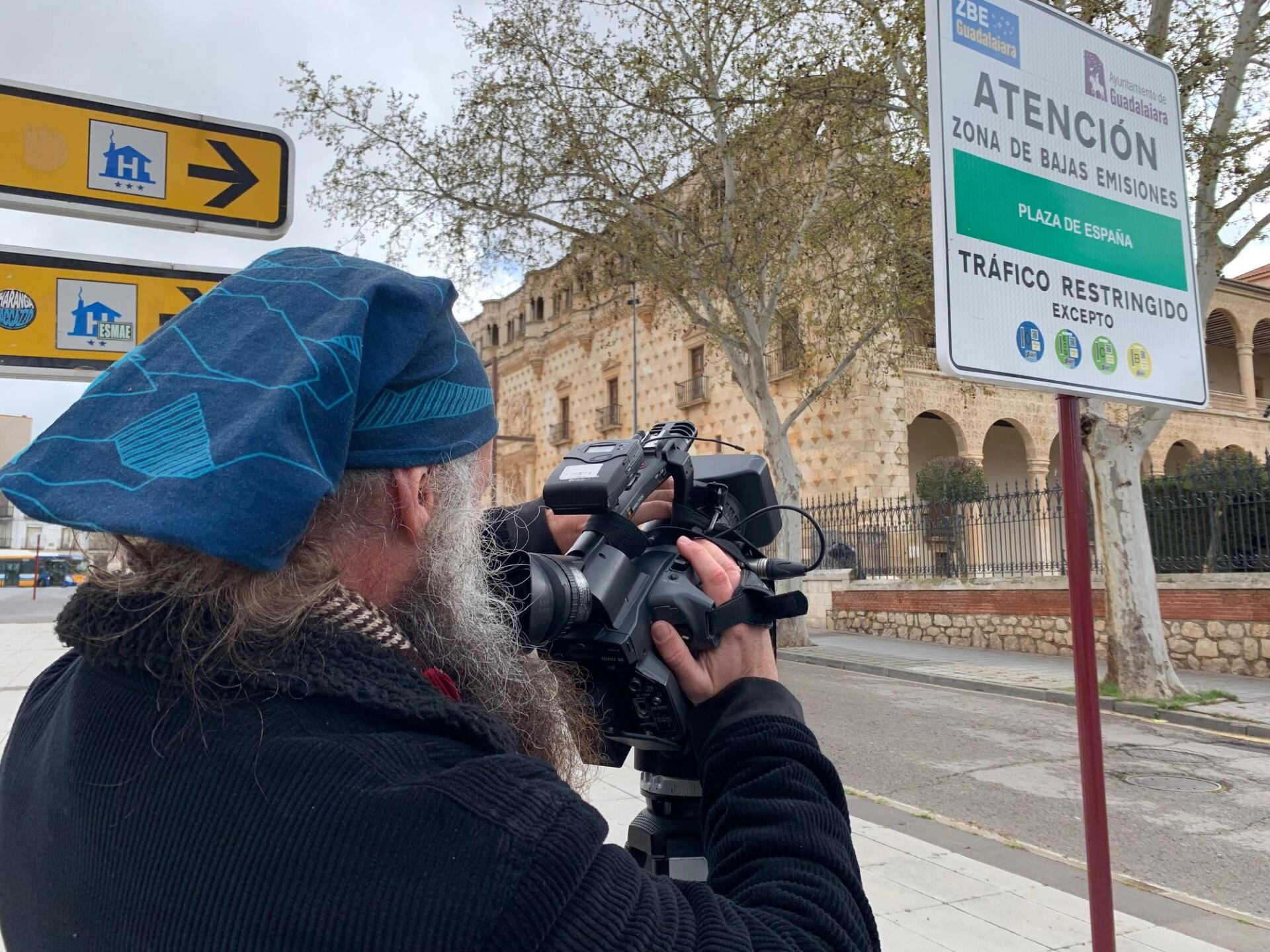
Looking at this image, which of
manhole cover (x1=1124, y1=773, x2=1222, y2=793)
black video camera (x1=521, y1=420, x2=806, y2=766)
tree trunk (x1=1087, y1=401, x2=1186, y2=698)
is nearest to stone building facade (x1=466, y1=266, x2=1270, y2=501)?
tree trunk (x1=1087, y1=401, x2=1186, y2=698)

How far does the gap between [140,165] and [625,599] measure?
2.94 metres

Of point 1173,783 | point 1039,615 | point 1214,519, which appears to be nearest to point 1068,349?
point 1173,783

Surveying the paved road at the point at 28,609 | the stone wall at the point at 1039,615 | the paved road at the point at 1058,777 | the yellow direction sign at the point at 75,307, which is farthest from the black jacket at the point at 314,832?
the paved road at the point at 28,609

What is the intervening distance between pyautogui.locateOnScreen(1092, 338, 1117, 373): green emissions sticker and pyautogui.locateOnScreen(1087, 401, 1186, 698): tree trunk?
27.2ft

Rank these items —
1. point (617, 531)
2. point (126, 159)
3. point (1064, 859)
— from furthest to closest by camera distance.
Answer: point (1064, 859), point (126, 159), point (617, 531)

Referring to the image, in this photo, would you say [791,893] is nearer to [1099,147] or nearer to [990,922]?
[1099,147]

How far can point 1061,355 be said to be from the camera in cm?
237

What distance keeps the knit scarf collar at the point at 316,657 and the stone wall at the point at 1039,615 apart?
8882 millimetres

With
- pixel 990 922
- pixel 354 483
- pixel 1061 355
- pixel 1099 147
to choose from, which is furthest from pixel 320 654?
pixel 990 922

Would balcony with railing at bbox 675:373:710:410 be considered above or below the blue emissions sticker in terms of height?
above

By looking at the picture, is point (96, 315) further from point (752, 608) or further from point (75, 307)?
point (752, 608)

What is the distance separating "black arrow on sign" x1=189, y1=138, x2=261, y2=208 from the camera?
11.2 ft

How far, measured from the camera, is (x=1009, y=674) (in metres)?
12.1

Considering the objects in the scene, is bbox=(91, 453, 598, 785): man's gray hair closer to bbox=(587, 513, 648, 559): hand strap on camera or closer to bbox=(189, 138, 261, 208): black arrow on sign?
bbox=(587, 513, 648, 559): hand strap on camera
